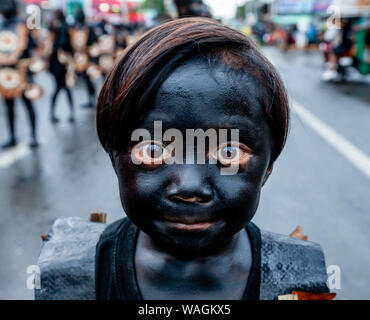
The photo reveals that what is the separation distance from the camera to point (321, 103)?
352 inches

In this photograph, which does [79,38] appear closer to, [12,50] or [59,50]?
[59,50]

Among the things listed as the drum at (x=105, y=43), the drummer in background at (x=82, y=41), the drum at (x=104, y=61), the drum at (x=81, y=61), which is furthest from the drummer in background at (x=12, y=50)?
the drum at (x=104, y=61)

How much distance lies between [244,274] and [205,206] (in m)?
0.30

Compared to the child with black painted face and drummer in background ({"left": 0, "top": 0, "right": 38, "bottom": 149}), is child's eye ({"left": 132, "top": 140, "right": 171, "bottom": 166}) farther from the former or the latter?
drummer in background ({"left": 0, "top": 0, "right": 38, "bottom": 149})

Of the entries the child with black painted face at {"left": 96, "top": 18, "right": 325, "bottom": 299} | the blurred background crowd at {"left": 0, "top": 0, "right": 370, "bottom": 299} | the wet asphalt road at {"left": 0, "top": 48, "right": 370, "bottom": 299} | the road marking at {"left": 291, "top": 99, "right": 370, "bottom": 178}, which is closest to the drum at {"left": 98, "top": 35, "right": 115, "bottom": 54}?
the blurred background crowd at {"left": 0, "top": 0, "right": 370, "bottom": 299}

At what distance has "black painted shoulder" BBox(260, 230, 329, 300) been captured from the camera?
1.08m

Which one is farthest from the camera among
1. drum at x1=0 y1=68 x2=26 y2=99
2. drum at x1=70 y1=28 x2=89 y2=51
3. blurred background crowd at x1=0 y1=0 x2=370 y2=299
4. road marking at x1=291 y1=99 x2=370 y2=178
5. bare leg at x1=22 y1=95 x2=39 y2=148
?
drum at x1=70 y1=28 x2=89 y2=51

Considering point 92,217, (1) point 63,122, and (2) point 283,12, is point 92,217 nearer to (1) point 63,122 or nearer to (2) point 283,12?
(1) point 63,122

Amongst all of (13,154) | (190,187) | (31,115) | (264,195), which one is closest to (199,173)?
(190,187)

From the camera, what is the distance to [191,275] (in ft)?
3.44

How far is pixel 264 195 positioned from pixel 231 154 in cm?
343

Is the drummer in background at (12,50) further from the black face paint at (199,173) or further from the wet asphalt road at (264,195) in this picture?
the black face paint at (199,173)

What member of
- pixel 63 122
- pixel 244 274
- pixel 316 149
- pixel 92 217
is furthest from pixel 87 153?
pixel 244 274

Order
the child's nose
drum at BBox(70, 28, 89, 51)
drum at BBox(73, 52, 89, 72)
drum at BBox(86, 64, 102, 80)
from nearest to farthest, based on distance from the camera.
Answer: the child's nose < drum at BBox(70, 28, 89, 51) < drum at BBox(73, 52, 89, 72) < drum at BBox(86, 64, 102, 80)
